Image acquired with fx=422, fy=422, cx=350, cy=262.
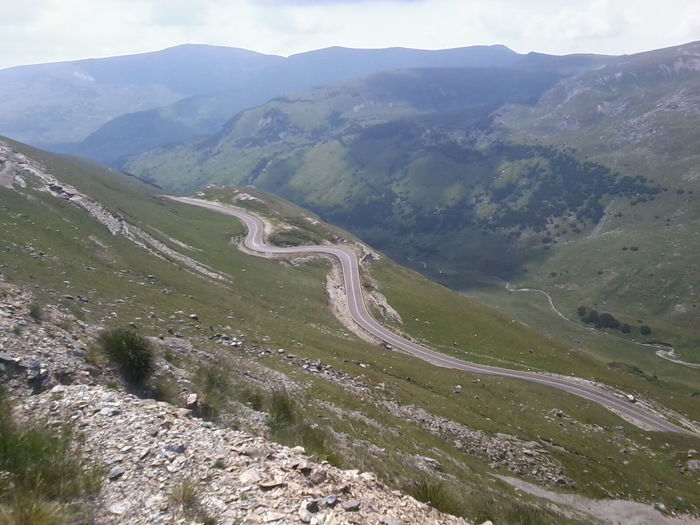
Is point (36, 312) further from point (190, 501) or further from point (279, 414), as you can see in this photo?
point (190, 501)

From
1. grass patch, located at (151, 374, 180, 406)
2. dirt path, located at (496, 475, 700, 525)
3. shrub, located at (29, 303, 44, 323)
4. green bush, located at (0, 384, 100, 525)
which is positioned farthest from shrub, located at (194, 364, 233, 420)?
dirt path, located at (496, 475, 700, 525)

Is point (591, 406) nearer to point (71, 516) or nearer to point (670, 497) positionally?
point (670, 497)

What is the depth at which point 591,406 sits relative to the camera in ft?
213

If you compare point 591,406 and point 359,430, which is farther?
point 591,406

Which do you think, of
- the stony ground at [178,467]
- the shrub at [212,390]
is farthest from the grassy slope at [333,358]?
the stony ground at [178,467]

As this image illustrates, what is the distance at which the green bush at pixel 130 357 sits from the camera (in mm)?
21641

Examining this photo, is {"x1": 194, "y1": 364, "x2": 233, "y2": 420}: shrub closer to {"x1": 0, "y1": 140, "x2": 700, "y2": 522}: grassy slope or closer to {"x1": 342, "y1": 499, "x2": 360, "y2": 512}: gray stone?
{"x1": 0, "y1": 140, "x2": 700, "y2": 522}: grassy slope

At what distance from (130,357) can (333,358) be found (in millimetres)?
29546

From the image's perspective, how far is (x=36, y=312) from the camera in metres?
24.0

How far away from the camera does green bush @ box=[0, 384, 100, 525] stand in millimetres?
9719

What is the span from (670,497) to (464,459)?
25.6 meters

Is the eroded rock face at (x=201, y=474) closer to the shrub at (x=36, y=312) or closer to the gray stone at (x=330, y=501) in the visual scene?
the gray stone at (x=330, y=501)

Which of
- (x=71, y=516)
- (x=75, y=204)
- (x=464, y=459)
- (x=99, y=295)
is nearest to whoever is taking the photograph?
(x=71, y=516)

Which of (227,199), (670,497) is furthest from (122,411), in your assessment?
(227,199)
